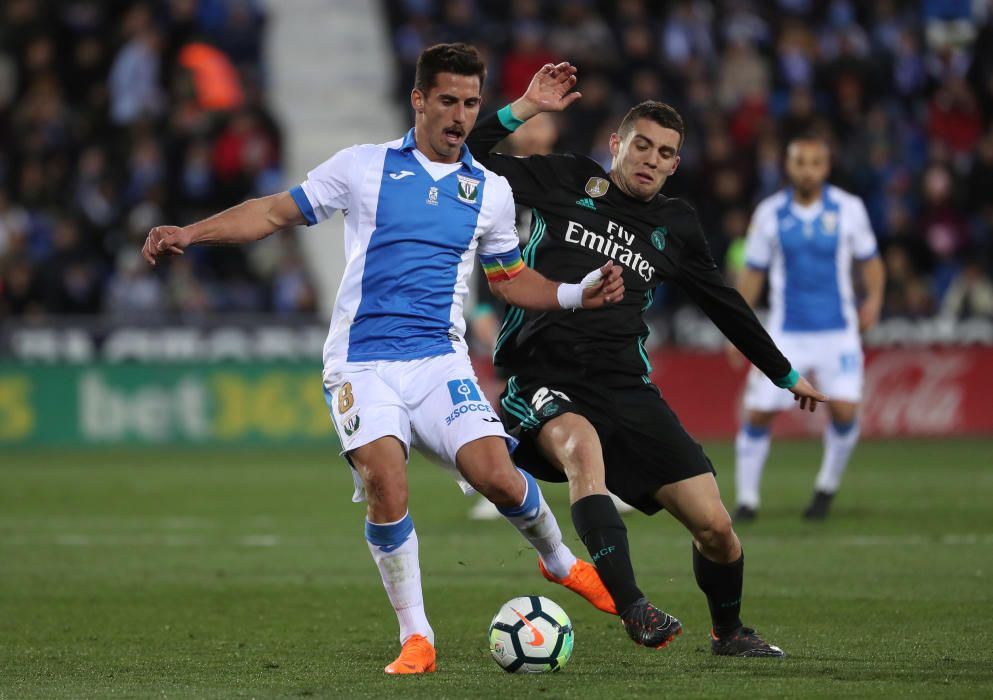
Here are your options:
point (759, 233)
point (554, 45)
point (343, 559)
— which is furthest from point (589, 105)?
point (343, 559)

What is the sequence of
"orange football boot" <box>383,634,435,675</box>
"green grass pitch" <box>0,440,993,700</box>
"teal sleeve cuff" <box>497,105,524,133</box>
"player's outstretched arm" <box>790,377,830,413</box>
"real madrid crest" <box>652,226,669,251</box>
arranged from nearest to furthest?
"green grass pitch" <box>0,440,993,700</box>
"orange football boot" <box>383,634,435,675</box>
"player's outstretched arm" <box>790,377,830,413</box>
"real madrid crest" <box>652,226,669,251</box>
"teal sleeve cuff" <box>497,105,524,133</box>

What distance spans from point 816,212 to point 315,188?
248 inches

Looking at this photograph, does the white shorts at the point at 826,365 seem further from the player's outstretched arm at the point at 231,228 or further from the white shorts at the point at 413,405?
the player's outstretched arm at the point at 231,228

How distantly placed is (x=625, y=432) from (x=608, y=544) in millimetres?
567

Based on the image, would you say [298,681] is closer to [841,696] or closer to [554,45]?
[841,696]

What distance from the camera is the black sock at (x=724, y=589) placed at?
654 centimetres

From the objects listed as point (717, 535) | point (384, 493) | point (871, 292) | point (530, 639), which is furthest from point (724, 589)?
point (871, 292)

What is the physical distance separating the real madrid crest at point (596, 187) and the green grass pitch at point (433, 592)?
1.91 m

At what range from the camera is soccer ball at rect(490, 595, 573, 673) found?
6.14 m

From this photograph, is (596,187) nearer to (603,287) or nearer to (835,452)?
(603,287)

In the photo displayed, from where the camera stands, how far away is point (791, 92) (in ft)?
71.7

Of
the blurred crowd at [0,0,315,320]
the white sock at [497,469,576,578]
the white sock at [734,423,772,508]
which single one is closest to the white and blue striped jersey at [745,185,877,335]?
the white sock at [734,423,772,508]

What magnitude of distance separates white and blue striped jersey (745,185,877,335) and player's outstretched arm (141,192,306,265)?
20.4 ft

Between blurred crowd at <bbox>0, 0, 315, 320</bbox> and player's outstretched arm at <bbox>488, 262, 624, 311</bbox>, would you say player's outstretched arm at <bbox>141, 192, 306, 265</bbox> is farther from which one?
blurred crowd at <bbox>0, 0, 315, 320</bbox>
